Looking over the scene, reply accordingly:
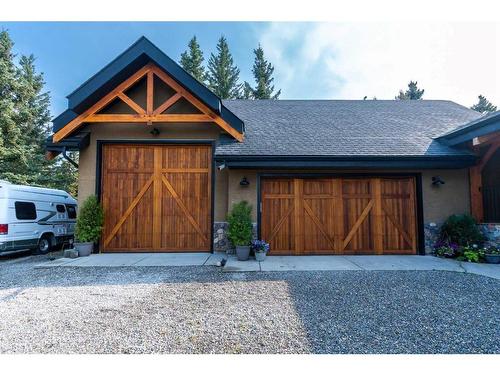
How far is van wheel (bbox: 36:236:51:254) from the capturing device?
8.48 meters

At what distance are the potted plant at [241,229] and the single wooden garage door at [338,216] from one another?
717 millimetres

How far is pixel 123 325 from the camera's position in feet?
10.1

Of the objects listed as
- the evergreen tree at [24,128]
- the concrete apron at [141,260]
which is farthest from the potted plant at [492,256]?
the evergreen tree at [24,128]

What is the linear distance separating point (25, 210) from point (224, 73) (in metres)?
21.2

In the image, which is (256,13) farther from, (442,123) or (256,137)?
(442,123)

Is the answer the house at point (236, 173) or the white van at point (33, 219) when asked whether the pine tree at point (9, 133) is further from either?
the house at point (236, 173)

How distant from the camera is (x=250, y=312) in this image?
3449mm

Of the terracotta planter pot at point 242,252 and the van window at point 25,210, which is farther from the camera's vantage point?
the van window at point 25,210

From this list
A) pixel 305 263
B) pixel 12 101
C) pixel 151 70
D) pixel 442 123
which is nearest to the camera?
pixel 305 263

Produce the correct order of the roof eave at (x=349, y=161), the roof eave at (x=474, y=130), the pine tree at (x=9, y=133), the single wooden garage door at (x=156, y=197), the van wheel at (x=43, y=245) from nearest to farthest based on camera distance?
1. the roof eave at (x=474, y=130)
2. the roof eave at (x=349, y=161)
3. the single wooden garage door at (x=156, y=197)
4. the van wheel at (x=43, y=245)
5. the pine tree at (x=9, y=133)

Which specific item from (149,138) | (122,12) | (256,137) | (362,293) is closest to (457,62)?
(256,137)

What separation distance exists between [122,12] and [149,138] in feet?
14.0

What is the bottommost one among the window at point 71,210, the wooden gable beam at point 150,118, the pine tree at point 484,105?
the window at point 71,210

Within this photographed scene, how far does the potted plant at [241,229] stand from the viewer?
6.40 metres
